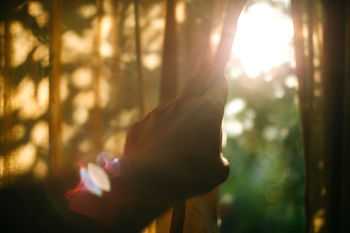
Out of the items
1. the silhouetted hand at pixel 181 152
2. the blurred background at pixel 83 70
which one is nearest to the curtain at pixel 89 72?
the blurred background at pixel 83 70

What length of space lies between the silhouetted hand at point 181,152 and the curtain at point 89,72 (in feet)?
1.05

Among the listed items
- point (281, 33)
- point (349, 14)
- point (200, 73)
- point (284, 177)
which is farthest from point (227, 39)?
point (284, 177)

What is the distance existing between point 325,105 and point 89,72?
1170 mm

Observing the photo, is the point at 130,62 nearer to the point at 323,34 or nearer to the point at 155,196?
the point at 155,196

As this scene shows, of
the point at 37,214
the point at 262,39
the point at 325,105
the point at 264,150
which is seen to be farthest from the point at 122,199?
the point at 264,150

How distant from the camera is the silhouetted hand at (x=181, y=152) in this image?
495 mm

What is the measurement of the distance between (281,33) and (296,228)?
95.2 inches

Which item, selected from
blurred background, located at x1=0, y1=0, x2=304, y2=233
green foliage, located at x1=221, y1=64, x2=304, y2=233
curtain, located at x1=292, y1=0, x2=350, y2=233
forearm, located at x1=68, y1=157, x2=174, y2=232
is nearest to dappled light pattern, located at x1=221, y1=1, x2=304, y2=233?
green foliage, located at x1=221, y1=64, x2=304, y2=233

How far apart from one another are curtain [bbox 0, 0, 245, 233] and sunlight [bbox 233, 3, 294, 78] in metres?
0.57

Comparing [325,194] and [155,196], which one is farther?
[325,194]

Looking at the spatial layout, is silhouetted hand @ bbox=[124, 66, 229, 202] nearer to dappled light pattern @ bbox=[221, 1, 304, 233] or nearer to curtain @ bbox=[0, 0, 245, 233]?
curtain @ bbox=[0, 0, 245, 233]

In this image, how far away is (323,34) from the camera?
1211 mm

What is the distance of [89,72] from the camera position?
0.92m

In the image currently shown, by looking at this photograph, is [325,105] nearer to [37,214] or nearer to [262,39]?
[262,39]
